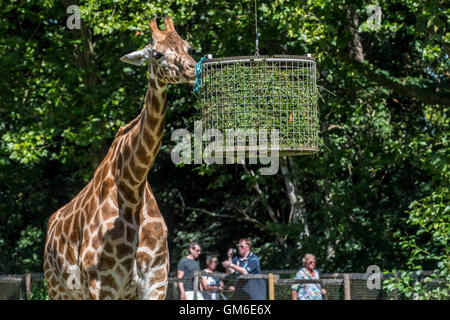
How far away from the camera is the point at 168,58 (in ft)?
15.6

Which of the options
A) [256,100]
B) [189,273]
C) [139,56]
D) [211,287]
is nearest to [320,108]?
[189,273]

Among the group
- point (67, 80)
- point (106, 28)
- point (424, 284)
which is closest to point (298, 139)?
point (424, 284)

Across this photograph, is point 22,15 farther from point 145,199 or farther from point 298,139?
point 298,139

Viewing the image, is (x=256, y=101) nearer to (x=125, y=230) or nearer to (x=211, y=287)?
(x=125, y=230)

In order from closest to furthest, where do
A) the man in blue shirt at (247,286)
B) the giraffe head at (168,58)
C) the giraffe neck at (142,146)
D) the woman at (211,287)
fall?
1. the giraffe head at (168,58)
2. the giraffe neck at (142,146)
3. the man in blue shirt at (247,286)
4. the woman at (211,287)

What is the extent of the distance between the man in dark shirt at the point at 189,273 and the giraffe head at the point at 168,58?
19.1ft

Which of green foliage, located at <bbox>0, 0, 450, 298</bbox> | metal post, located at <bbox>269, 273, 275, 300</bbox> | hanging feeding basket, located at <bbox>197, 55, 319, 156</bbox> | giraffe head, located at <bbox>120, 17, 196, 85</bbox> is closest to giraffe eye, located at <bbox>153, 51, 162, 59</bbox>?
giraffe head, located at <bbox>120, 17, 196, 85</bbox>

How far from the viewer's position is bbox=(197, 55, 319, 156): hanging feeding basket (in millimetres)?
4801

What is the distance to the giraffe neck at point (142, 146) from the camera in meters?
5.10

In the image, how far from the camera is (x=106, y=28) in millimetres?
11156

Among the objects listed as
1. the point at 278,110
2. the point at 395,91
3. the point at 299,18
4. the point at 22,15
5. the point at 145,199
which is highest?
the point at 22,15

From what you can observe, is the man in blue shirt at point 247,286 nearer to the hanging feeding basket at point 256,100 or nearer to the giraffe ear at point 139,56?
the hanging feeding basket at point 256,100

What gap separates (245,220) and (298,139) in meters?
11.5

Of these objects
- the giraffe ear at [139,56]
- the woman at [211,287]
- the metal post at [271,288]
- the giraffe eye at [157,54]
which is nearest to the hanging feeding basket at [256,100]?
the giraffe eye at [157,54]
